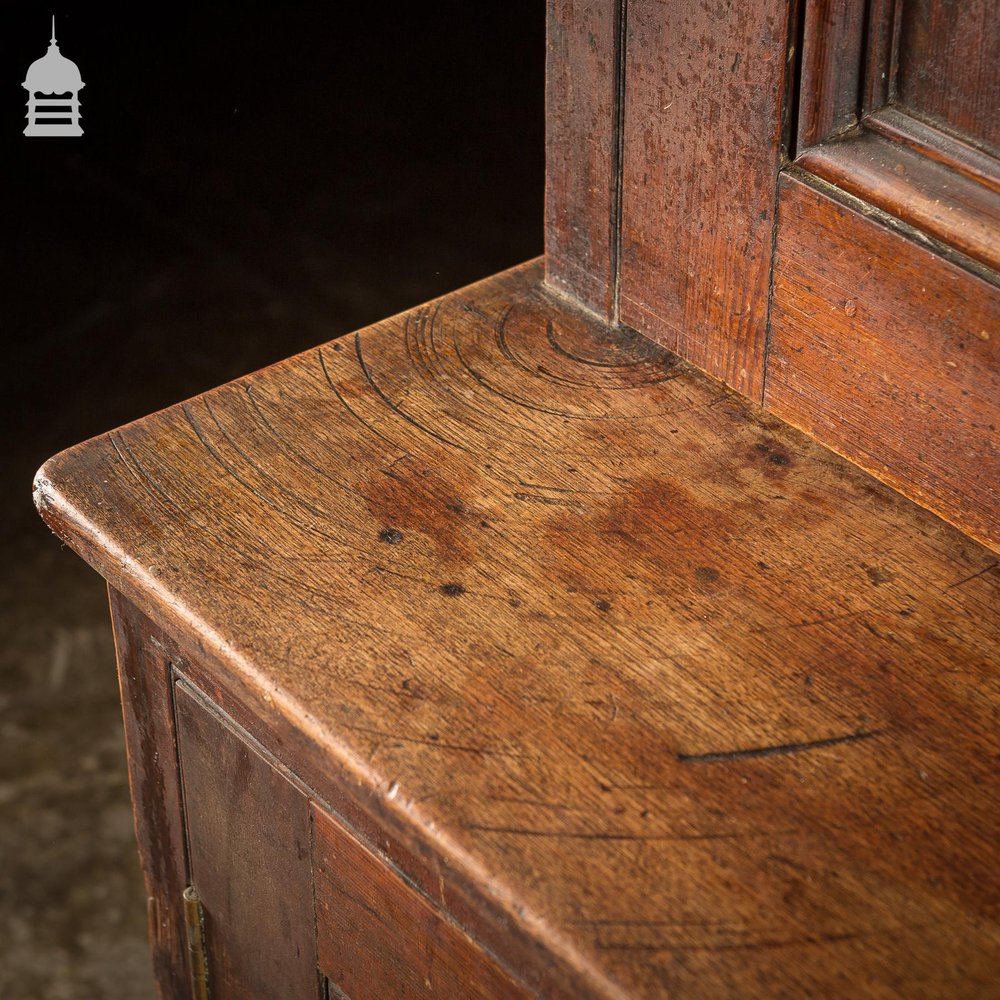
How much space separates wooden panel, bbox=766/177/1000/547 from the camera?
2.37 feet

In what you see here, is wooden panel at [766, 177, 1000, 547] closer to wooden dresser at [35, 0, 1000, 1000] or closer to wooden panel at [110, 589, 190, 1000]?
wooden dresser at [35, 0, 1000, 1000]

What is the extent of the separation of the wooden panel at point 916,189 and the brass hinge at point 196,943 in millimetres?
595

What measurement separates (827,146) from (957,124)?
76 mm

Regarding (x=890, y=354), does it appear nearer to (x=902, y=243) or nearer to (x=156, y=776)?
(x=902, y=243)

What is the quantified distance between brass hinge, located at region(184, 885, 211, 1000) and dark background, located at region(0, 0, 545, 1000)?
99cm

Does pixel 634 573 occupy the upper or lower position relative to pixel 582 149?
lower

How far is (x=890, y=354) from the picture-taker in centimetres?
76

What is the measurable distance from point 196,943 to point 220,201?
1509 mm

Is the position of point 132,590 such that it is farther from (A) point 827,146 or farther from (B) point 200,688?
(A) point 827,146

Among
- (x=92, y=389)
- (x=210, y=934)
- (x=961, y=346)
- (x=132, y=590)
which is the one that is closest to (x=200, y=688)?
(x=132, y=590)

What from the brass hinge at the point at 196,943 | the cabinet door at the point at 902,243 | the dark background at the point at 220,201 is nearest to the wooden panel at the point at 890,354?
the cabinet door at the point at 902,243

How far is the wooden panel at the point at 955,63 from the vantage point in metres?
0.68

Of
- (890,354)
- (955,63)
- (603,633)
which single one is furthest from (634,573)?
(955,63)

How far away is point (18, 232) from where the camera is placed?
2191 millimetres
